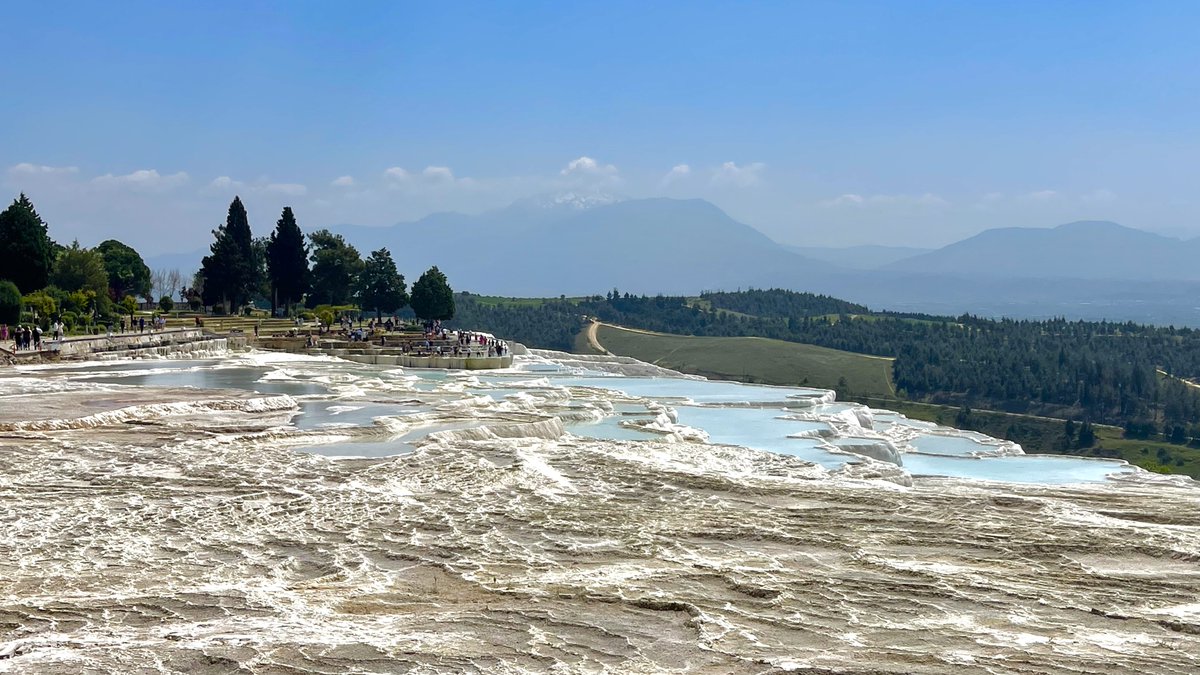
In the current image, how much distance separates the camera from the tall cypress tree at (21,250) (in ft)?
185

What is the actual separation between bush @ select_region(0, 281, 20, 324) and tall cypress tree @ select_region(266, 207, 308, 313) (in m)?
28.5

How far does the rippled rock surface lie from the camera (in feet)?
39.4

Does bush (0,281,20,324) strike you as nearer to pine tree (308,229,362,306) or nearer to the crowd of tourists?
the crowd of tourists

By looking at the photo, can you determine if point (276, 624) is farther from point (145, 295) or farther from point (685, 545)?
point (145, 295)

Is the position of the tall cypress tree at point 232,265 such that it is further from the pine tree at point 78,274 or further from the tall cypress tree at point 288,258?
the pine tree at point 78,274

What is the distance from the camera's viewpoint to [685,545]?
1705cm

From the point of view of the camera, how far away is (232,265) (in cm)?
7350

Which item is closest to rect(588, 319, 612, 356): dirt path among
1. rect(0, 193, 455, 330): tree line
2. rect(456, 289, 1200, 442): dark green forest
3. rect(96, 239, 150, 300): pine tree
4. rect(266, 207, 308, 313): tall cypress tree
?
rect(456, 289, 1200, 442): dark green forest

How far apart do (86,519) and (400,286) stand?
62.5m

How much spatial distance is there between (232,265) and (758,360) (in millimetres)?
51167

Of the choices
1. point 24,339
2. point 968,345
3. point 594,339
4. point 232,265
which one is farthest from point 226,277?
point 968,345

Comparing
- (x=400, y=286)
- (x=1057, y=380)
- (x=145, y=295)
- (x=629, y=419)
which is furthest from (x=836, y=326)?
(x=629, y=419)

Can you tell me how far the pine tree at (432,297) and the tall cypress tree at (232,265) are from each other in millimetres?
11480

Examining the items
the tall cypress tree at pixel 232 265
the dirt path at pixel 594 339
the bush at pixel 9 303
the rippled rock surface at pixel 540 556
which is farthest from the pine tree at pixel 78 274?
the dirt path at pixel 594 339
